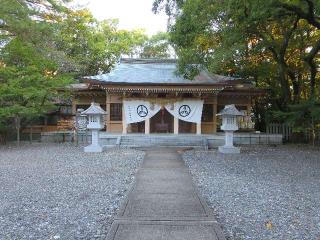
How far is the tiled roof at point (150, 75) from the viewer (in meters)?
20.7

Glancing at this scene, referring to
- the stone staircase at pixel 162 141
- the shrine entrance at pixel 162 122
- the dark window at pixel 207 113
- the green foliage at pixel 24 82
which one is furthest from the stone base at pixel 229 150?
the green foliage at pixel 24 82

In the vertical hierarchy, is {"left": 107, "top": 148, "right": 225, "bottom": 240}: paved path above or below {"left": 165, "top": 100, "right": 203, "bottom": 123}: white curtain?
below

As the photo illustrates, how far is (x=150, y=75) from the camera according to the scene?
22.7m

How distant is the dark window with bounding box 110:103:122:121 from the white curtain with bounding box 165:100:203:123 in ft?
10.1

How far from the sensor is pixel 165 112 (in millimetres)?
23562

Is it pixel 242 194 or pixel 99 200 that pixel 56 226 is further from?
pixel 242 194

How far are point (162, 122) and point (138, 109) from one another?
9.37 feet

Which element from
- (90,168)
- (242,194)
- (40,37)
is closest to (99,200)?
(242,194)

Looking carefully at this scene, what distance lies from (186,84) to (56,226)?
51.1 feet

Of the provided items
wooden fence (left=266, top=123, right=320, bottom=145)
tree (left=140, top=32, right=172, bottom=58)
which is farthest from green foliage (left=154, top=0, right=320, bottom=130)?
tree (left=140, top=32, right=172, bottom=58)

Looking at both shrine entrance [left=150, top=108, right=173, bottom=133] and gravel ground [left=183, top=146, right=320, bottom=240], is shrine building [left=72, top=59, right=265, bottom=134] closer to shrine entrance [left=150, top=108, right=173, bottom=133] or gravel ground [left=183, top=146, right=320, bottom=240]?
shrine entrance [left=150, top=108, right=173, bottom=133]

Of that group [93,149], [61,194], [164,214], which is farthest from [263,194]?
[93,149]

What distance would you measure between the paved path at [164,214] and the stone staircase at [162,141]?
9444mm

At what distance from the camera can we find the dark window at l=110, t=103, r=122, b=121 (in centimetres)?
2220
